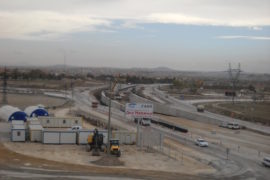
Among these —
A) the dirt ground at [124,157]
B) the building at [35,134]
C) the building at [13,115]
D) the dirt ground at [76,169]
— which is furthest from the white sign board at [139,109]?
the building at [13,115]

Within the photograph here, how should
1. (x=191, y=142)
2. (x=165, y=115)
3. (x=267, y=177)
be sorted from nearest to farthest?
(x=267, y=177) → (x=191, y=142) → (x=165, y=115)

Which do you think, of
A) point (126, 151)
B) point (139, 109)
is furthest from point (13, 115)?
point (126, 151)

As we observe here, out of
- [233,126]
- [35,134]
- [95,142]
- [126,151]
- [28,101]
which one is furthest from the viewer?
[28,101]

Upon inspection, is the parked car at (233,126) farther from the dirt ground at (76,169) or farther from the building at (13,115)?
the dirt ground at (76,169)

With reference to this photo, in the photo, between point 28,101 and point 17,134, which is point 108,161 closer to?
point 17,134

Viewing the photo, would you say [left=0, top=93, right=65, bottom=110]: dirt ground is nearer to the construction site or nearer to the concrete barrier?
the concrete barrier

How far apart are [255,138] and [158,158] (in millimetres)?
17173

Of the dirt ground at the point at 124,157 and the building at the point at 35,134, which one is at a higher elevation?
the building at the point at 35,134

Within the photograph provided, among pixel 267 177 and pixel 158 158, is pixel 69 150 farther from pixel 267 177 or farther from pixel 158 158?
pixel 267 177

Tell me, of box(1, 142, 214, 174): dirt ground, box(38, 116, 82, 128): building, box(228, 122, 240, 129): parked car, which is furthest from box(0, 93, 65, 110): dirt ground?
box(1, 142, 214, 174): dirt ground

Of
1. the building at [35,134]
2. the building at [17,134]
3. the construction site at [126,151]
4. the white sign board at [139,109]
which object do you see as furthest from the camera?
the white sign board at [139,109]

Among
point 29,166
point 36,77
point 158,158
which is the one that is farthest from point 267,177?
point 36,77

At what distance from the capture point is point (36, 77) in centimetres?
15962

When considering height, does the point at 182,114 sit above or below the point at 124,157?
below
